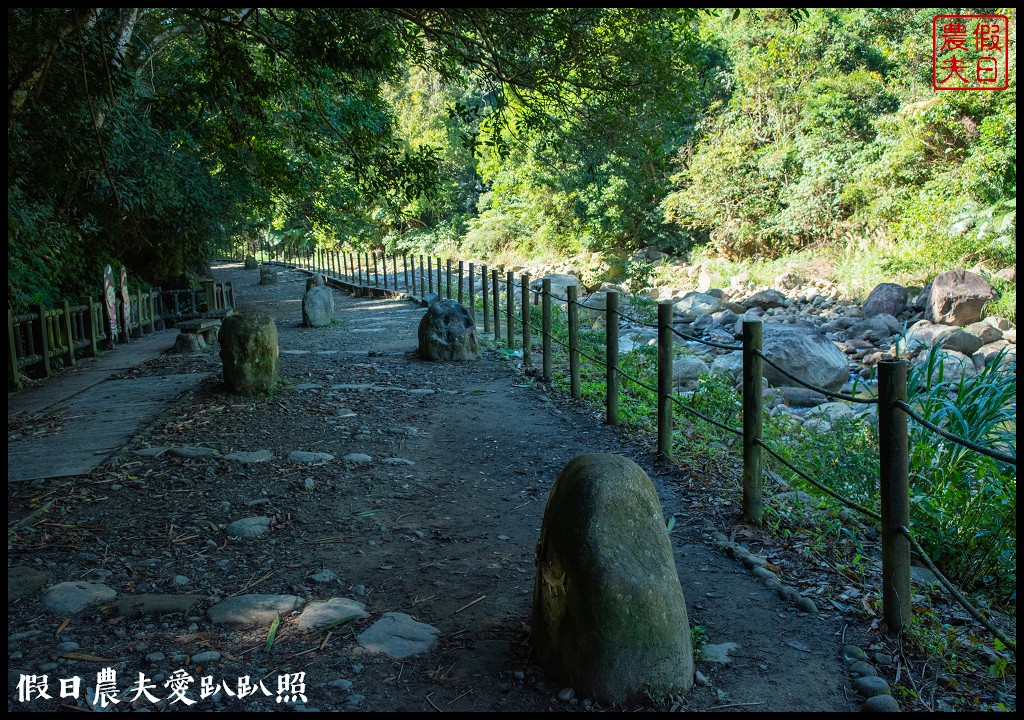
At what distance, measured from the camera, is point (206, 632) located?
316cm

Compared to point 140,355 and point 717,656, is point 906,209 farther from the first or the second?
point 717,656

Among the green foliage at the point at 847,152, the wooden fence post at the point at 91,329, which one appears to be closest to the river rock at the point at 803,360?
the green foliage at the point at 847,152

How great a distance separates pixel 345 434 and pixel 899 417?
176 inches

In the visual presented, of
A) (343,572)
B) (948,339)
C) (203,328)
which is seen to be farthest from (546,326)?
(948,339)

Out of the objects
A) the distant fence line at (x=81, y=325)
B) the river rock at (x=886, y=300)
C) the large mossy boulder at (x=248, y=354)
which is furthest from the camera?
the river rock at (x=886, y=300)

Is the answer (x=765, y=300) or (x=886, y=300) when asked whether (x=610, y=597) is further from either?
(x=765, y=300)

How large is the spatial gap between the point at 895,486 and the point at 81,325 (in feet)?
36.2

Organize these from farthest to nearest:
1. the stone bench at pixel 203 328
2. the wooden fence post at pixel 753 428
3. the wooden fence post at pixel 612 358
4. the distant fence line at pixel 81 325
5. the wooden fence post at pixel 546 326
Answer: the stone bench at pixel 203 328, the distant fence line at pixel 81 325, the wooden fence post at pixel 546 326, the wooden fence post at pixel 612 358, the wooden fence post at pixel 753 428

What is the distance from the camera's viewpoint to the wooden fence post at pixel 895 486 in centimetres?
306

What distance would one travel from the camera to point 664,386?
18.2 feet

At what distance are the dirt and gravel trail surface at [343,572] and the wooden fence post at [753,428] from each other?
149 millimetres

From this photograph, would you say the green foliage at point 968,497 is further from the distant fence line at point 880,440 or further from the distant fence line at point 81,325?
the distant fence line at point 81,325

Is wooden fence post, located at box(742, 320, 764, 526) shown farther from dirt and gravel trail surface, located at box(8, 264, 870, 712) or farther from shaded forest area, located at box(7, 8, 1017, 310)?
shaded forest area, located at box(7, 8, 1017, 310)

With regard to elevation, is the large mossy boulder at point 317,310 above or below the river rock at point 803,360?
above
